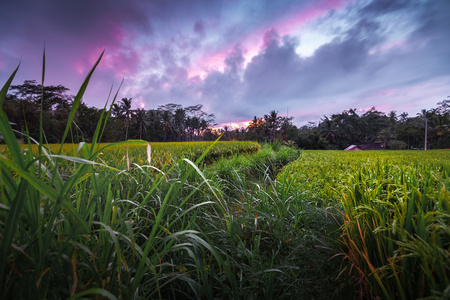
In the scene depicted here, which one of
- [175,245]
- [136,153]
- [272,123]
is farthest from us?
[272,123]

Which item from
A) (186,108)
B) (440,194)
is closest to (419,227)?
(440,194)

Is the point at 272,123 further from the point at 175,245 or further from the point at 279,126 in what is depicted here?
the point at 175,245

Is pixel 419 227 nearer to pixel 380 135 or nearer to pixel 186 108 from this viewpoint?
pixel 380 135

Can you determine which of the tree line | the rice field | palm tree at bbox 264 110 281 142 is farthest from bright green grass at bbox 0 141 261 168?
palm tree at bbox 264 110 281 142

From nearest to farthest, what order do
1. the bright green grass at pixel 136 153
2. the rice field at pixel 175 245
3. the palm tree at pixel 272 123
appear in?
the rice field at pixel 175 245 < the bright green grass at pixel 136 153 < the palm tree at pixel 272 123

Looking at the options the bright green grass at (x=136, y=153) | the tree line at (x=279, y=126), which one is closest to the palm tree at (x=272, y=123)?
the tree line at (x=279, y=126)

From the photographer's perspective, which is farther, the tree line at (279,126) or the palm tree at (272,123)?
the palm tree at (272,123)

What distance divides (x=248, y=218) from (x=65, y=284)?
1455mm

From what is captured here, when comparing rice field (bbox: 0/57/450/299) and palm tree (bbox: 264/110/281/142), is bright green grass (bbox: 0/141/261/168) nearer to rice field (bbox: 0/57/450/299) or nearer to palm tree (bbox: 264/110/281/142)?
rice field (bbox: 0/57/450/299)

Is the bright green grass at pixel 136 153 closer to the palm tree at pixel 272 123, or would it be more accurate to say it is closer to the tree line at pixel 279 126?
the tree line at pixel 279 126

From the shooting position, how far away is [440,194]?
0.96m

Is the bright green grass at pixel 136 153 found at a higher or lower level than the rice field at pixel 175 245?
higher

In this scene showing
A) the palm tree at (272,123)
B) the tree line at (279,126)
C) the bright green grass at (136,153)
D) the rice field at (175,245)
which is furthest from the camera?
the palm tree at (272,123)

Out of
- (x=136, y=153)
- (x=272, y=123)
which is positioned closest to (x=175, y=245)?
(x=136, y=153)
